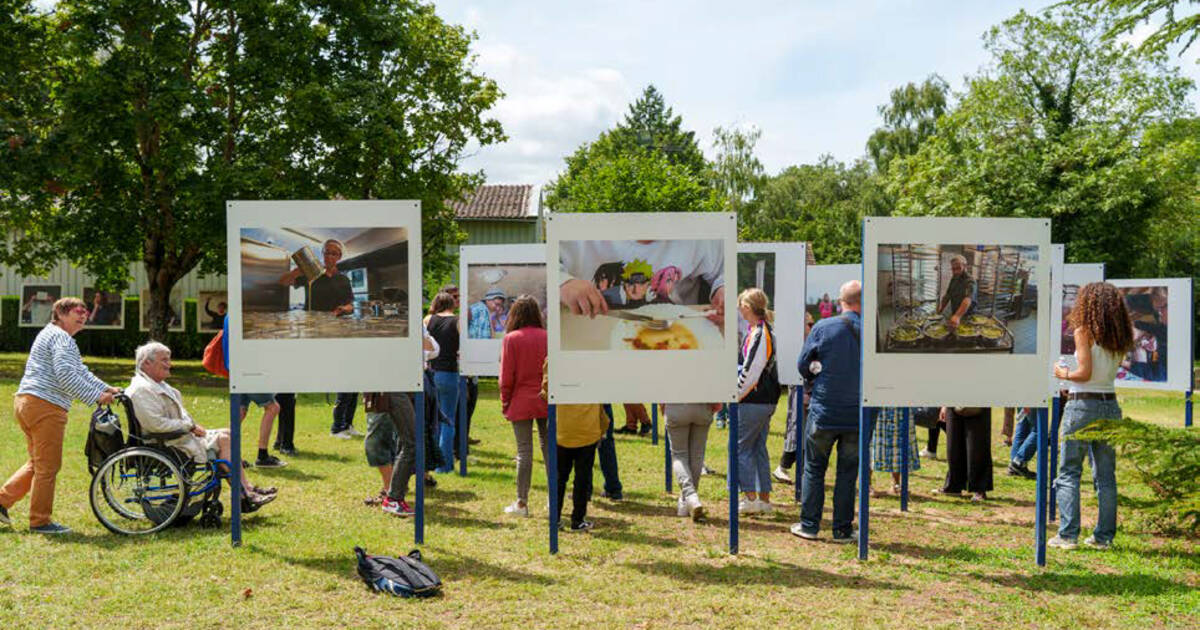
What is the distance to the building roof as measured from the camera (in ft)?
147

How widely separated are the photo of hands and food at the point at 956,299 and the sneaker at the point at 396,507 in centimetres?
429

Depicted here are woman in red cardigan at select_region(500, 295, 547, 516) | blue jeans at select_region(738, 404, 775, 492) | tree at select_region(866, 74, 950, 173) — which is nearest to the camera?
woman in red cardigan at select_region(500, 295, 547, 516)

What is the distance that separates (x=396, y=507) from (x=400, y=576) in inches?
93.3

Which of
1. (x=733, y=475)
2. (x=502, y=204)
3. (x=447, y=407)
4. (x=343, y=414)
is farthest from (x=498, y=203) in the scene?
(x=733, y=475)

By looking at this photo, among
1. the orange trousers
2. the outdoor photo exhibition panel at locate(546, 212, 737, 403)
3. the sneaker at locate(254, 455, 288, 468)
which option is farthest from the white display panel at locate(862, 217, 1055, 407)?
the sneaker at locate(254, 455, 288, 468)

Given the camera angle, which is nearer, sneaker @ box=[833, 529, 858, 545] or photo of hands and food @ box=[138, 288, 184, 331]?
sneaker @ box=[833, 529, 858, 545]

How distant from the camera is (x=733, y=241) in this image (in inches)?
271

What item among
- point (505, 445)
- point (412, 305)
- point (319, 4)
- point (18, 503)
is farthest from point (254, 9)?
point (412, 305)

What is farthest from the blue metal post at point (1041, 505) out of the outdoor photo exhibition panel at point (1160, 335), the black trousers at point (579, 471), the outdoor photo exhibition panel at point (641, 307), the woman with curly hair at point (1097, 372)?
the outdoor photo exhibition panel at point (1160, 335)

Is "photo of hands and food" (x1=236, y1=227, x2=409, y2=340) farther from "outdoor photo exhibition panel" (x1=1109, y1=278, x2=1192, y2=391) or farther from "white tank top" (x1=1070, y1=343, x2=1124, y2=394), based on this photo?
"outdoor photo exhibition panel" (x1=1109, y1=278, x2=1192, y2=391)

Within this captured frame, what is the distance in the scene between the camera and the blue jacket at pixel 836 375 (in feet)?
24.2

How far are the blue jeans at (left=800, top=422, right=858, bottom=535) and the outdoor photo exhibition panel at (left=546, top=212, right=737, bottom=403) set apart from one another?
41.8 inches

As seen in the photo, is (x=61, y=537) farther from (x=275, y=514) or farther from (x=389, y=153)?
(x=389, y=153)

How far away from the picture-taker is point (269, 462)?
11055 mm
